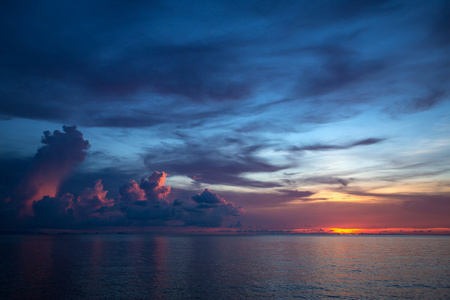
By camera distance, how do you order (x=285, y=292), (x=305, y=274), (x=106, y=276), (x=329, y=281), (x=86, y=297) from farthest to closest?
(x=305, y=274)
(x=106, y=276)
(x=329, y=281)
(x=285, y=292)
(x=86, y=297)

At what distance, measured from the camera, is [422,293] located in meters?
57.9

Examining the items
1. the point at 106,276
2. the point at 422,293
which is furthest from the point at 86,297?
the point at 422,293

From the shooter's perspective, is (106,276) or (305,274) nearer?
(106,276)

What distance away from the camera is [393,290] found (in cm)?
5991

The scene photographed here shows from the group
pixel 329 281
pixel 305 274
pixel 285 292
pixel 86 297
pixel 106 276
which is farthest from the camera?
pixel 305 274

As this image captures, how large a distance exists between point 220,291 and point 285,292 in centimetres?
1228

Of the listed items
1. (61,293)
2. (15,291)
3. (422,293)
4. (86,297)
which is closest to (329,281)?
(422,293)

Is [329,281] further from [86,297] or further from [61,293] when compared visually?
[61,293]

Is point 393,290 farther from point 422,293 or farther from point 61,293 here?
point 61,293

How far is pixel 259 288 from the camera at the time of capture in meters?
60.5

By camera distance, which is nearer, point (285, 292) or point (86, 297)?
point (86, 297)

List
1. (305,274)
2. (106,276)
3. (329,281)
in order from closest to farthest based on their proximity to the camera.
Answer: (329,281)
(106,276)
(305,274)

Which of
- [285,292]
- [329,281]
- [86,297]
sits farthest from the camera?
[329,281]

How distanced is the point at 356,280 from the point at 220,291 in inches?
1321
